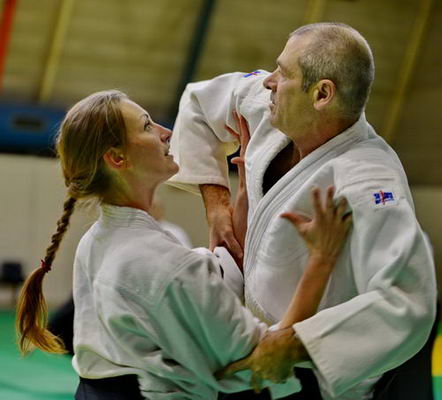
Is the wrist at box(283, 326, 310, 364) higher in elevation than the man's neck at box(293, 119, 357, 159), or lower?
lower

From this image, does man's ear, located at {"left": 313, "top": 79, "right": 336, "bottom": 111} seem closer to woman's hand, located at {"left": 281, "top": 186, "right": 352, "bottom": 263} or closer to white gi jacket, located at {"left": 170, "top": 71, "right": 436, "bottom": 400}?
white gi jacket, located at {"left": 170, "top": 71, "right": 436, "bottom": 400}

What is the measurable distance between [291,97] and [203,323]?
2.60 feet

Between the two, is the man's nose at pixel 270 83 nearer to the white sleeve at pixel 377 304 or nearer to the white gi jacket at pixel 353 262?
the white gi jacket at pixel 353 262

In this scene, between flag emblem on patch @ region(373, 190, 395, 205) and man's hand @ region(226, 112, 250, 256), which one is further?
man's hand @ region(226, 112, 250, 256)

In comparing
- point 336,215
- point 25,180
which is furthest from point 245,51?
point 336,215

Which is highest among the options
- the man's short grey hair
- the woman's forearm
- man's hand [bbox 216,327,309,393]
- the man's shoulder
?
the man's short grey hair

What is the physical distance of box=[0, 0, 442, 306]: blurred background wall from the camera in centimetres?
1027

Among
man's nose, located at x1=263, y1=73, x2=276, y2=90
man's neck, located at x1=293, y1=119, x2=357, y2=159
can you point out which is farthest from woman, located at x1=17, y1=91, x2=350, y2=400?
man's nose, located at x1=263, y1=73, x2=276, y2=90

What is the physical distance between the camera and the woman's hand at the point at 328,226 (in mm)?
2564

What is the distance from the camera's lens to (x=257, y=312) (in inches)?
113

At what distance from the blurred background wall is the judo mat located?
3.14 meters

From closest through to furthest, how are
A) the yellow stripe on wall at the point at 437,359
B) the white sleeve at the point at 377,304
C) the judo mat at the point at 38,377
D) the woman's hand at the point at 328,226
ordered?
the white sleeve at the point at 377,304, the woman's hand at the point at 328,226, the judo mat at the point at 38,377, the yellow stripe on wall at the point at 437,359

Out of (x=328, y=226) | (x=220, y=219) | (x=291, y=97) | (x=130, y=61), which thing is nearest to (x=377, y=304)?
(x=328, y=226)

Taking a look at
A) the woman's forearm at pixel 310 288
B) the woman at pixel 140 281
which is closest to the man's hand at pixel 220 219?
the woman at pixel 140 281
